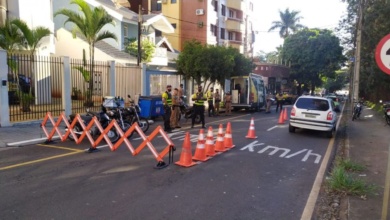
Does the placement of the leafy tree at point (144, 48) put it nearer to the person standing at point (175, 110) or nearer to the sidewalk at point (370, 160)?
the person standing at point (175, 110)

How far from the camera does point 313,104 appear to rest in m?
12.5

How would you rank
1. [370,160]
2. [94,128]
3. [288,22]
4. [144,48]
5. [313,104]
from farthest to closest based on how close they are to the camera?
[288,22]
[144,48]
[313,104]
[94,128]
[370,160]

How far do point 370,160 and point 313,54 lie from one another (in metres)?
43.5

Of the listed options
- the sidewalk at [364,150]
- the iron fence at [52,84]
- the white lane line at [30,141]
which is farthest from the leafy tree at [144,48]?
the white lane line at [30,141]

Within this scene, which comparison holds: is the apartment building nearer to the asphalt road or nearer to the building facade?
the building facade

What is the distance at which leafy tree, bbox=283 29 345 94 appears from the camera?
4816cm

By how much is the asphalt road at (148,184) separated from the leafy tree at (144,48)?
16.5m

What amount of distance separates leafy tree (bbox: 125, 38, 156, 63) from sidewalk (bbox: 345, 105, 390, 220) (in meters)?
15.4

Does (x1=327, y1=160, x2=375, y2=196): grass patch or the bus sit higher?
the bus

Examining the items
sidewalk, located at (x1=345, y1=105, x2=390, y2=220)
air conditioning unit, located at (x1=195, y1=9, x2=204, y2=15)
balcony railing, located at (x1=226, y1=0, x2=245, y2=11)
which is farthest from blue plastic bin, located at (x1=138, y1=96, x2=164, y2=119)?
balcony railing, located at (x1=226, y1=0, x2=245, y2=11)

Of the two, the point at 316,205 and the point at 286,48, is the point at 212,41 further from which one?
the point at 316,205

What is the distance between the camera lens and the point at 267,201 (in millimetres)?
5316

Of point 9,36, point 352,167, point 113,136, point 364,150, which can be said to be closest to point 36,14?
point 9,36

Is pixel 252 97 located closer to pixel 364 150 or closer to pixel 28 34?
pixel 364 150
